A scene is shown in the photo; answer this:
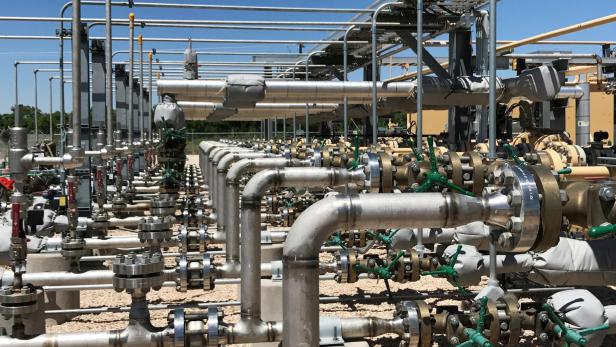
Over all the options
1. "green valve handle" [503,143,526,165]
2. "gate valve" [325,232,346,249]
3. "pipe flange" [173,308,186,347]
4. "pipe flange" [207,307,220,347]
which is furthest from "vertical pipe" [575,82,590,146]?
"pipe flange" [173,308,186,347]

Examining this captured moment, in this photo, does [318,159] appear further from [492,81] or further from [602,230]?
[602,230]

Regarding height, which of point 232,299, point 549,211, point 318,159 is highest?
point 318,159

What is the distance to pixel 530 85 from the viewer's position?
6.01 meters

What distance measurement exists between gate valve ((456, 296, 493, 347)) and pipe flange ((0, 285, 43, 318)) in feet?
6.00

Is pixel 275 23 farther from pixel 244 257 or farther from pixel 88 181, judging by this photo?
pixel 244 257

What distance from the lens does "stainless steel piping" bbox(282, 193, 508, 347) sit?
1.72 metres

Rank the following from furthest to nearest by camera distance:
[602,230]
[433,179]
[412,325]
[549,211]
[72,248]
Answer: [72,248], [412,325], [433,179], [602,230], [549,211]

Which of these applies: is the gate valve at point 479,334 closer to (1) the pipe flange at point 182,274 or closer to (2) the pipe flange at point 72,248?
(1) the pipe flange at point 182,274

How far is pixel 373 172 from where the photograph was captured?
264 cm

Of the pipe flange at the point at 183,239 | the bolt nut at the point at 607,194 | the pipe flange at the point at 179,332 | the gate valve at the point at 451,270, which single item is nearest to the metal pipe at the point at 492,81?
the gate valve at the point at 451,270

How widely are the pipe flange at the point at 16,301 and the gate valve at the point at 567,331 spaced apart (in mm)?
2182

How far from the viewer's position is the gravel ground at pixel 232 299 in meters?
4.26

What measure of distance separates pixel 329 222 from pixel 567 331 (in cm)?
125

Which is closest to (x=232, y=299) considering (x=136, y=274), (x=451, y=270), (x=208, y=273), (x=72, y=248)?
(x=72, y=248)
